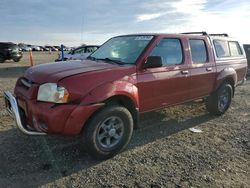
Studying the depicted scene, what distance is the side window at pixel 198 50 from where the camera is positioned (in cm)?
593

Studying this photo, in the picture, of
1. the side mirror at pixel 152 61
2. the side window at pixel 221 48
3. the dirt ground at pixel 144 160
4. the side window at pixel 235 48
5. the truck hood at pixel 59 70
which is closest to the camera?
the dirt ground at pixel 144 160

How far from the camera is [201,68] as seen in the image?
19.9 ft

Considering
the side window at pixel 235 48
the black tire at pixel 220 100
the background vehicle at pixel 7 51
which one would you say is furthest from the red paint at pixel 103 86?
the background vehicle at pixel 7 51

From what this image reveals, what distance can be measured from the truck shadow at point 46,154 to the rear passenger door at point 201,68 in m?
0.80

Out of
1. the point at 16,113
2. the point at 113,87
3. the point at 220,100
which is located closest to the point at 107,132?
the point at 113,87

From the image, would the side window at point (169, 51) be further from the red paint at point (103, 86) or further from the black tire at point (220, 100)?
the black tire at point (220, 100)

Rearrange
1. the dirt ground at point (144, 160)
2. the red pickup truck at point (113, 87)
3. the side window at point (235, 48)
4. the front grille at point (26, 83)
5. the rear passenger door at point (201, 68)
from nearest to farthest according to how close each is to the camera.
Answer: the dirt ground at point (144, 160) < the red pickup truck at point (113, 87) < the front grille at point (26, 83) < the rear passenger door at point (201, 68) < the side window at point (235, 48)

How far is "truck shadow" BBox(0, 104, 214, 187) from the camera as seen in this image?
12.5 feet

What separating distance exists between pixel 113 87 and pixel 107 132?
0.70 m

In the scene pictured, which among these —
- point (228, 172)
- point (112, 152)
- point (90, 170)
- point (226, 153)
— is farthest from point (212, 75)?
point (90, 170)

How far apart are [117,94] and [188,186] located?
1.60 meters

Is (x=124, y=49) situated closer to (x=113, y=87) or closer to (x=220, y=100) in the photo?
(x=113, y=87)

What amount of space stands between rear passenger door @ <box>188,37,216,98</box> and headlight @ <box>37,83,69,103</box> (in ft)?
9.55

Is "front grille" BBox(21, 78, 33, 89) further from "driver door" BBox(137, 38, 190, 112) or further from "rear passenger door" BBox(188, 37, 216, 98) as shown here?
"rear passenger door" BBox(188, 37, 216, 98)
